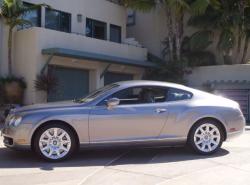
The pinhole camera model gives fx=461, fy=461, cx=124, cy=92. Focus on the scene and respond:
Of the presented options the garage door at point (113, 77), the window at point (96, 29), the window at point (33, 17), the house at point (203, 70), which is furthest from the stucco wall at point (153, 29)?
the window at point (33, 17)

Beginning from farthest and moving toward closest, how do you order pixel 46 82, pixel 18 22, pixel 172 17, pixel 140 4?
pixel 172 17
pixel 140 4
pixel 46 82
pixel 18 22

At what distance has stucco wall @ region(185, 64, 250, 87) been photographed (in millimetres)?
20391

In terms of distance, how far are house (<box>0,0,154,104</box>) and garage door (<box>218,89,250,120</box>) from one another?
387 cm

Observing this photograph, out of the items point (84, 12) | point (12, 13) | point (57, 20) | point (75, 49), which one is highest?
point (84, 12)

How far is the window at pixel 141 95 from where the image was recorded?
8664 mm

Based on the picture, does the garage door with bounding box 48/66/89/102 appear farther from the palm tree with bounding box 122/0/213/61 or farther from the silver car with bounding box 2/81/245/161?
the silver car with bounding box 2/81/245/161

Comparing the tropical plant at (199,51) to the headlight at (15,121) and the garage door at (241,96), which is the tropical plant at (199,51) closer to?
the garage door at (241,96)

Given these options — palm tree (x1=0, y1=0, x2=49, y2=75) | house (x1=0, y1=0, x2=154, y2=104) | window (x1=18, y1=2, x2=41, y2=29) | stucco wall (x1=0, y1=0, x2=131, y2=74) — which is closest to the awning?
house (x1=0, y1=0, x2=154, y2=104)

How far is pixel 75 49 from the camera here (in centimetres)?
1855

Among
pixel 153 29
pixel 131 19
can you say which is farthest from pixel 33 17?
pixel 131 19

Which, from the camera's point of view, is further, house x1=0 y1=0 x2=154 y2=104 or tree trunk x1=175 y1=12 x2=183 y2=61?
tree trunk x1=175 y1=12 x2=183 y2=61

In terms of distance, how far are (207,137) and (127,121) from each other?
164 centimetres

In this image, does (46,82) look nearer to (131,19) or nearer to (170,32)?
(170,32)

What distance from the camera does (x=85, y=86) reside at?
1984 cm
